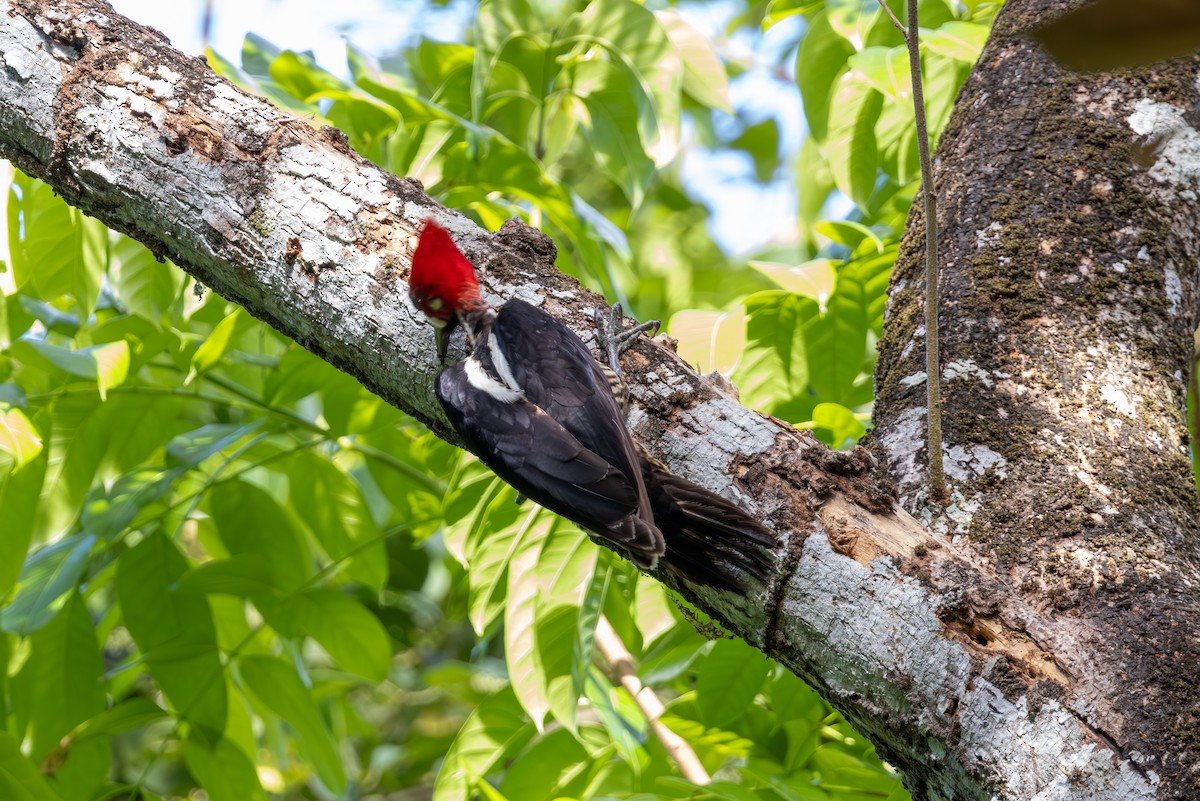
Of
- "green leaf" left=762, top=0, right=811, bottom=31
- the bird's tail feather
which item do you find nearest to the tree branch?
the bird's tail feather

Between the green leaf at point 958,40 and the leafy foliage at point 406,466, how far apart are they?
12 mm

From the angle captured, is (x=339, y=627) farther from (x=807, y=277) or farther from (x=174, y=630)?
(x=807, y=277)

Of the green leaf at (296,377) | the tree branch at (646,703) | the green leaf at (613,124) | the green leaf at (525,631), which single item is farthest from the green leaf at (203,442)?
the green leaf at (613,124)

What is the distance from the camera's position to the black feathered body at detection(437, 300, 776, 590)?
1880 millimetres

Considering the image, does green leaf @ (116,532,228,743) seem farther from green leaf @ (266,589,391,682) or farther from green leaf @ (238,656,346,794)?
green leaf @ (266,589,391,682)

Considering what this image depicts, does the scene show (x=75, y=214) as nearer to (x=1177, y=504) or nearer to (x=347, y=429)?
(x=347, y=429)

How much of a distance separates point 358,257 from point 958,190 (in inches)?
58.1

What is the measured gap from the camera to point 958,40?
2.72 meters

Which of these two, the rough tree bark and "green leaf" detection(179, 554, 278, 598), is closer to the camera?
the rough tree bark

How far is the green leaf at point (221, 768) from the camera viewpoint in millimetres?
2992

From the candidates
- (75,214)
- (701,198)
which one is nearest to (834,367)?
(75,214)

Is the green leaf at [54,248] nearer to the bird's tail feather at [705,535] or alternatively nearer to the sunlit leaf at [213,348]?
the sunlit leaf at [213,348]

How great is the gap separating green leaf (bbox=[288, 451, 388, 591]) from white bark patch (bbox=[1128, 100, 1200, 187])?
2572mm

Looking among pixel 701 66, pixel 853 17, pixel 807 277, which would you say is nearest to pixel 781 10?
pixel 853 17
